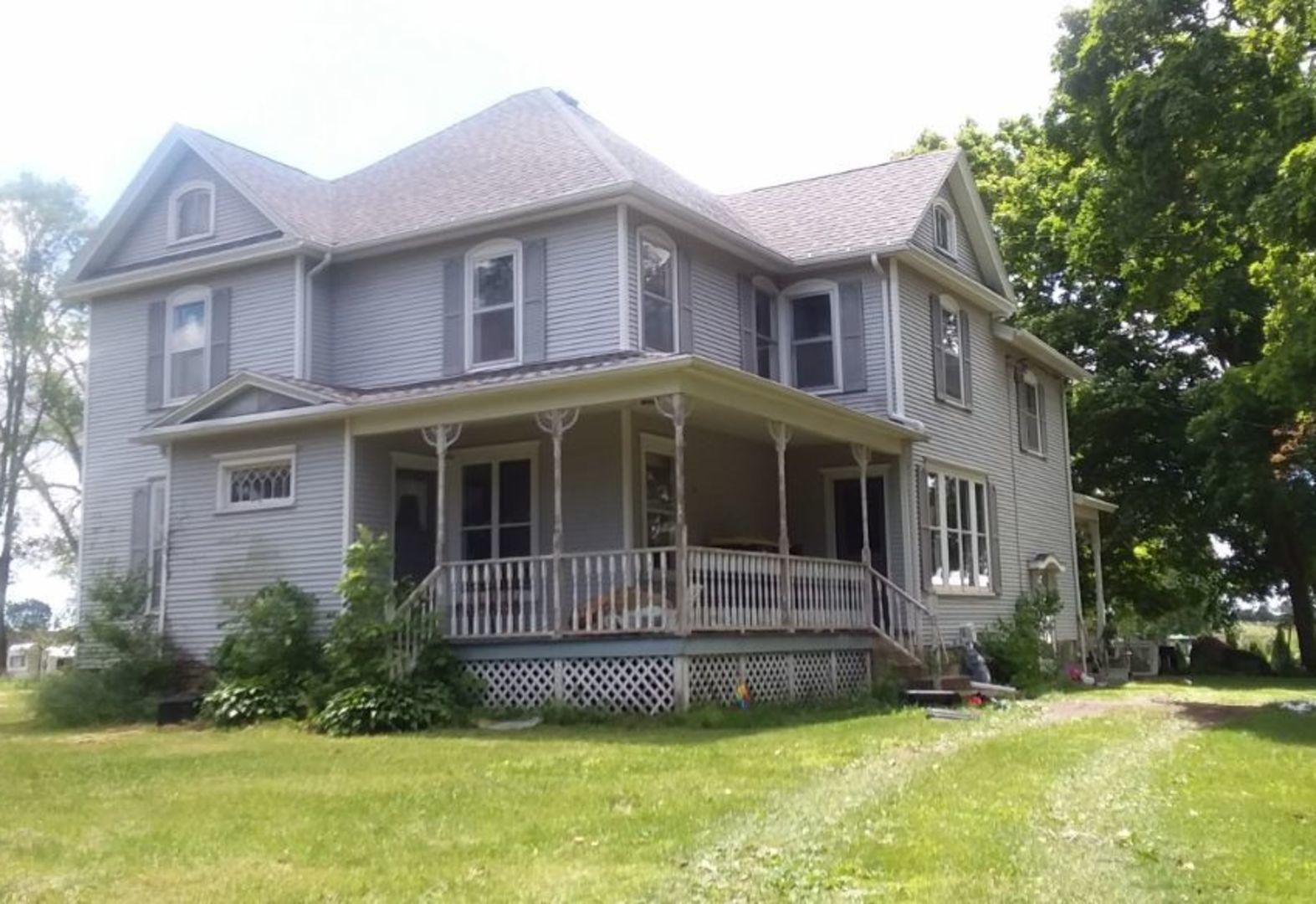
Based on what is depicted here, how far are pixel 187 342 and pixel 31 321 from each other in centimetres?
2005

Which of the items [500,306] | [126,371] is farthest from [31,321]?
[500,306]

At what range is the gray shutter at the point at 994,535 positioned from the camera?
70.3ft

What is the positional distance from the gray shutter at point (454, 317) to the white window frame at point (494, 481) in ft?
3.79

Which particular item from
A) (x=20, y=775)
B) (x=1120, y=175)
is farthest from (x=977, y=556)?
(x=20, y=775)

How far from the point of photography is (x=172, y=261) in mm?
19812

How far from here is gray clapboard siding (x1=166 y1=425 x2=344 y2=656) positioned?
53.3 ft

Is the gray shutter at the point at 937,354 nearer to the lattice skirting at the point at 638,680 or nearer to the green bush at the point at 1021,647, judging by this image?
the green bush at the point at 1021,647

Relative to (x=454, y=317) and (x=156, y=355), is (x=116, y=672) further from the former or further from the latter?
(x=454, y=317)

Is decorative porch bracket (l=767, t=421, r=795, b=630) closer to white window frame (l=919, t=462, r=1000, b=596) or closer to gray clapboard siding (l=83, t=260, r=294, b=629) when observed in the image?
white window frame (l=919, t=462, r=1000, b=596)

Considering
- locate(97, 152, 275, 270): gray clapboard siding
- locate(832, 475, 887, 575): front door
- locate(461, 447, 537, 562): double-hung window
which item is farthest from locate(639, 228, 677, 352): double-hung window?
locate(97, 152, 275, 270): gray clapboard siding

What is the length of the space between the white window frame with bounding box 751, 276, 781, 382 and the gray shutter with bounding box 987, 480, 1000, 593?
4702mm

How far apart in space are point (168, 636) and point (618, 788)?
35.4 ft

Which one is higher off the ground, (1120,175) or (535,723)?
(1120,175)

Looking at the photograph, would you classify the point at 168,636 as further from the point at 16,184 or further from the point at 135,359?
the point at 16,184
